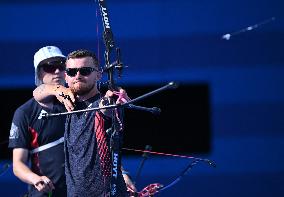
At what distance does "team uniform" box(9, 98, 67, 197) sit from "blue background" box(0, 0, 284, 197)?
1819mm

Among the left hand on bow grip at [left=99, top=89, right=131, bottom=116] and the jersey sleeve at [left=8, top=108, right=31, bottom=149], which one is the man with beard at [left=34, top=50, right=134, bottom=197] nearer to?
the left hand on bow grip at [left=99, top=89, right=131, bottom=116]

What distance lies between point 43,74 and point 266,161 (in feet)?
8.47

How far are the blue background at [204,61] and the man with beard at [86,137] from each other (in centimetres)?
245

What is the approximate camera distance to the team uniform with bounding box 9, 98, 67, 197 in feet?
12.9

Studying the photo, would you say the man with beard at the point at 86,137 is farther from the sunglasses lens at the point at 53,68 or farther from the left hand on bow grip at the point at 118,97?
the sunglasses lens at the point at 53,68

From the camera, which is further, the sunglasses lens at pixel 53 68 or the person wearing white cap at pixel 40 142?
the sunglasses lens at pixel 53 68

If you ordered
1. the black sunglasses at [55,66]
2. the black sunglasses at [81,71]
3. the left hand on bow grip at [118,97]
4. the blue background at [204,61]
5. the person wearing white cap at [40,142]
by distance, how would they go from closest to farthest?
the left hand on bow grip at [118,97] → the black sunglasses at [81,71] → the person wearing white cap at [40,142] → the black sunglasses at [55,66] → the blue background at [204,61]

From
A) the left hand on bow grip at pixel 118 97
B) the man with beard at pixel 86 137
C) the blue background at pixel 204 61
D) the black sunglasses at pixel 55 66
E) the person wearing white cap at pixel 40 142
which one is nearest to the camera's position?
the left hand on bow grip at pixel 118 97

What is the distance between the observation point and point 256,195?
5734mm

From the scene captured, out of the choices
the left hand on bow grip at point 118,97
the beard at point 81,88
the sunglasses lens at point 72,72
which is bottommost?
the left hand on bow grip at point 118,97

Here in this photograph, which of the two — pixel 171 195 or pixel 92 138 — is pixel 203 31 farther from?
pixel 92 138

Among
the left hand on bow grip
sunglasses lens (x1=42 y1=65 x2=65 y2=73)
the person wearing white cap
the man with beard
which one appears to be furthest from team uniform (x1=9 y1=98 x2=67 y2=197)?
the left hand on bow grip

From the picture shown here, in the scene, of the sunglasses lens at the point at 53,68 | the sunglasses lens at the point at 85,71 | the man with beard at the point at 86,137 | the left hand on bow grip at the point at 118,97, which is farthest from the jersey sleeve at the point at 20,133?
the left hand on bow grip at the point at 118,97

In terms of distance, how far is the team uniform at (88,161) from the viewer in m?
3.10
